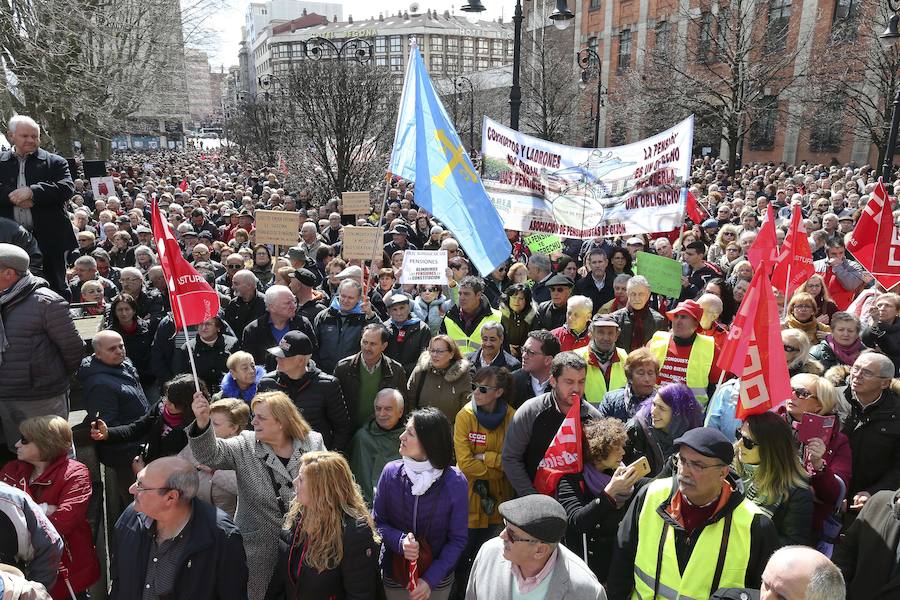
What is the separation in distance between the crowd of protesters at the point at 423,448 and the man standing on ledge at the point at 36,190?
2 cm

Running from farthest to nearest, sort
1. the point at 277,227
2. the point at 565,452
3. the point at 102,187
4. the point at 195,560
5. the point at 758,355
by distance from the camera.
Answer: the point at 102,187 < the point at 277,227 < the point at 758,355 < the point at 565,452 < the point at 195,560

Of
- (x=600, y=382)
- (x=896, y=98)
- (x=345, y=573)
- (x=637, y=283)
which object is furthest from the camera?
(x=896, y=98)

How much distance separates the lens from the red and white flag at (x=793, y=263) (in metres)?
6.70

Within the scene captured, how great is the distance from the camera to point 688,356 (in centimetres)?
526

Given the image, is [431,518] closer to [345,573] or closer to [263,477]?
[345,573]

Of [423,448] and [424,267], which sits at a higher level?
[424,267]

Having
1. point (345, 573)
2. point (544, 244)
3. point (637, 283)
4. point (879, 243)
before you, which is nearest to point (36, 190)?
point (345, 573)

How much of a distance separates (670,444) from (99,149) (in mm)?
28312

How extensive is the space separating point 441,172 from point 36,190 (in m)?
3.23

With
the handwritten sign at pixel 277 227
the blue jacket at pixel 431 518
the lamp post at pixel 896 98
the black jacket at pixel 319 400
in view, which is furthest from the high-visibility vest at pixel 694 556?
the lamp post at pixel 896 98

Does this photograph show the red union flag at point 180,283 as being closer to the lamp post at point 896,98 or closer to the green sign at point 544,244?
the green sign at point 544,244

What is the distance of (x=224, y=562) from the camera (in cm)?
294

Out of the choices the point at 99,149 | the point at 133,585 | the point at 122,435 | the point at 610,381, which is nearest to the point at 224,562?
the point at 133,585

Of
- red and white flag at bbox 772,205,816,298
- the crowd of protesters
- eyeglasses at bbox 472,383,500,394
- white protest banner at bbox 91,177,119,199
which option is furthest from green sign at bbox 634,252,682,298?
white protest banner at bbox 91,177,119,199
